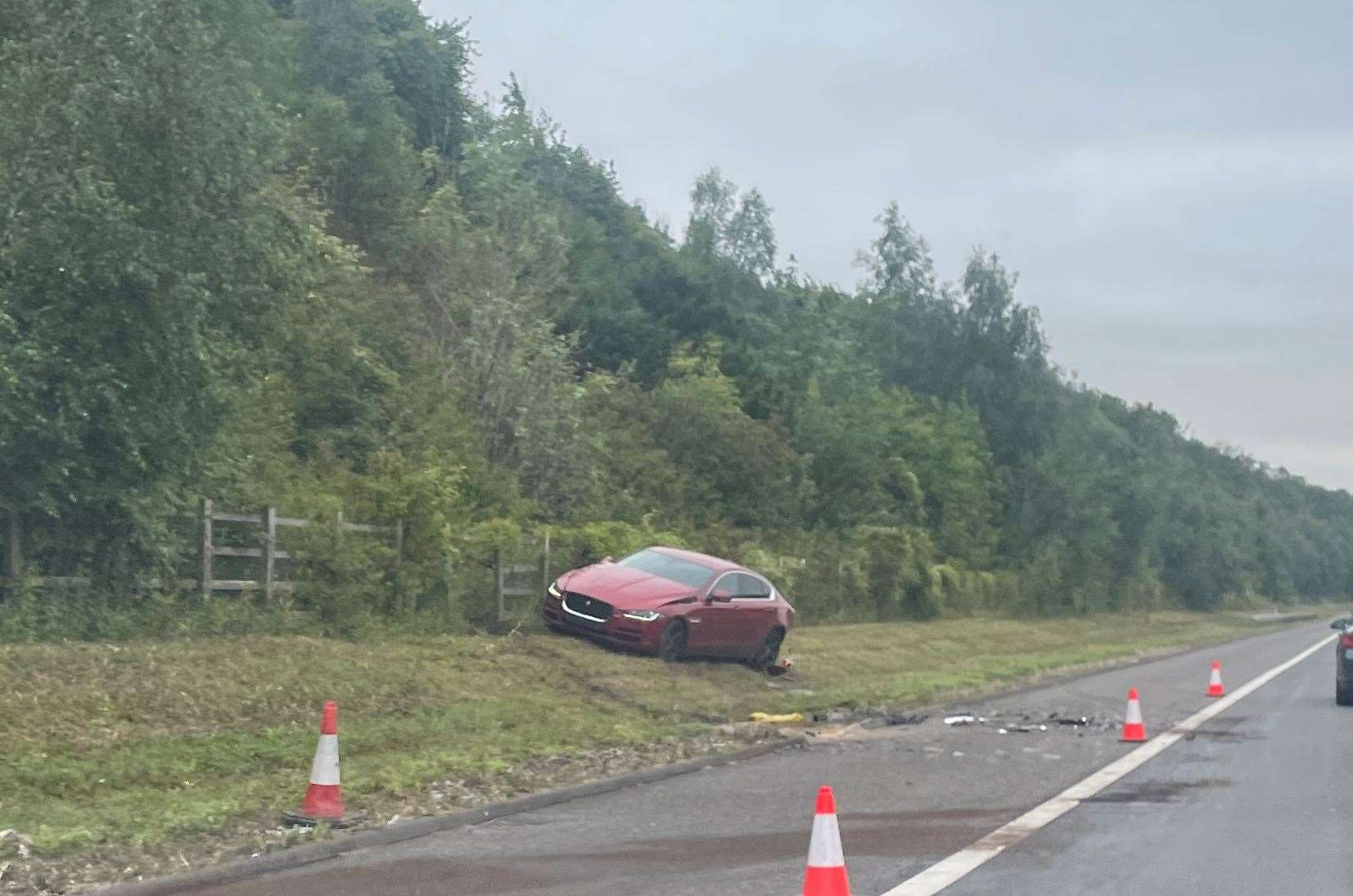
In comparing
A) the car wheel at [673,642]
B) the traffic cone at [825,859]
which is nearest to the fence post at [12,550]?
the car wheel at [673,642]

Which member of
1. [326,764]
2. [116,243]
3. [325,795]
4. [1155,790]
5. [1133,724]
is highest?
[116,243]

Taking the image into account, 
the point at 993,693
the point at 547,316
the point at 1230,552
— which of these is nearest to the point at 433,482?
the point at 993,693

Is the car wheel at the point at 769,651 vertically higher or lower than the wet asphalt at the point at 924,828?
higher

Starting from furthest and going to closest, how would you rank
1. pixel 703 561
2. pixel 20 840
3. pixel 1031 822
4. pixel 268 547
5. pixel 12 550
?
1. pixel 703 561
2. pixel 268 547
3. pixel 12 550
4. pixel 1031 822
5. pixel 20 840

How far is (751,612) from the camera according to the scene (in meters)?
23.6

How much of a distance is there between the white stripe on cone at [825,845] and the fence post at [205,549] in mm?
13104

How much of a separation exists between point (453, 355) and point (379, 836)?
27.1 meters

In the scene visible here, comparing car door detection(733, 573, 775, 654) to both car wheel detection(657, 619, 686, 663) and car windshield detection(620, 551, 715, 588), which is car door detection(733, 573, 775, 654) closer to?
car windshield detection(620, 551, 715, 588)

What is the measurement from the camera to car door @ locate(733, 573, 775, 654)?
76.9ft

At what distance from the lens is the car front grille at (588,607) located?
886 inches

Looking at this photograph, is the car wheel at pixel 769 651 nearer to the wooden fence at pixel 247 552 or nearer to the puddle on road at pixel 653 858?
the wooden fence at pixel 247 552

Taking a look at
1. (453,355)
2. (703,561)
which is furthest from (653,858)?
(453,355)

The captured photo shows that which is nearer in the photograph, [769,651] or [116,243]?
[116,243]

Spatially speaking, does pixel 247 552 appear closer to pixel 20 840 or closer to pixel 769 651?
pixel 769 651
